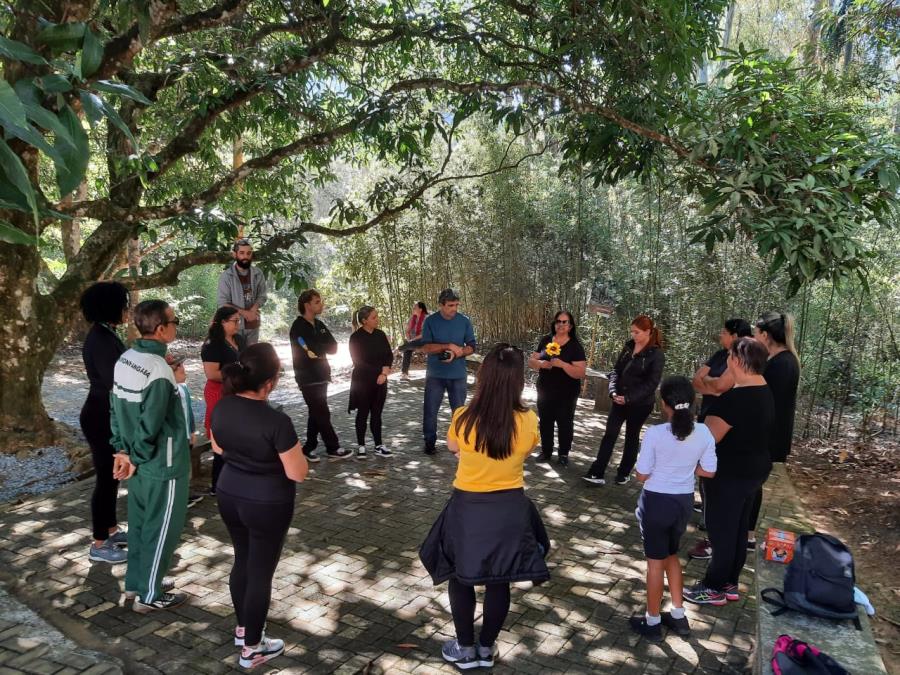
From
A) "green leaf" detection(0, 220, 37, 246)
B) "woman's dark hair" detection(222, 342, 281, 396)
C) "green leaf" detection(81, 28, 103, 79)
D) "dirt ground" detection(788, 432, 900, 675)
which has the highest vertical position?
"green leaf" detection(81, 28, 103, 79)

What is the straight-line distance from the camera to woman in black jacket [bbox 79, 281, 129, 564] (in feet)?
11.6

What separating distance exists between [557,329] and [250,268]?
2831 millimetres

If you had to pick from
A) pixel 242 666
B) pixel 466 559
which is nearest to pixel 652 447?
pixel 466 559

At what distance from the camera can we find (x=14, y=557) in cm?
377

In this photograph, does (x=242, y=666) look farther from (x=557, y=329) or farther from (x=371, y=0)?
(x=371, y=0)

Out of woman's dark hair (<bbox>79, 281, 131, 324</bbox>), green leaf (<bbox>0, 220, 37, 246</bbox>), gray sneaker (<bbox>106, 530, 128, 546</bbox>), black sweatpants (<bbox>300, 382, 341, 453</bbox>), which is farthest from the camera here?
black sweatpants (<bbox>300, 382, 341, 453</bbox>)

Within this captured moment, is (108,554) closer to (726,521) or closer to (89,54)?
(89,54)

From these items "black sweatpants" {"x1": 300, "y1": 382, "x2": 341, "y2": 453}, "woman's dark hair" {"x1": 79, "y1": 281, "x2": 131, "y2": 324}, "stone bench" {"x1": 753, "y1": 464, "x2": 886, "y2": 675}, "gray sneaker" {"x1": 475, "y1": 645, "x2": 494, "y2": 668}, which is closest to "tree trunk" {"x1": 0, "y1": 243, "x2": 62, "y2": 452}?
"black sweatpants" {"x1": 300, "y1": 382, "x2": 341, "y2": 453}

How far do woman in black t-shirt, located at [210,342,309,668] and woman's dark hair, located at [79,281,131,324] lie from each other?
4.10 ft

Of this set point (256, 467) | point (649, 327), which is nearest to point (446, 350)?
point (649, 327)

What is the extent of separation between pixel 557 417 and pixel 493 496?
3.25 meters

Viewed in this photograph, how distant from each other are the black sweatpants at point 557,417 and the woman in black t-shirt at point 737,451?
2316 millimetres

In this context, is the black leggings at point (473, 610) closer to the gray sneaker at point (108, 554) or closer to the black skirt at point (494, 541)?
the black skirt at point (494, 541)

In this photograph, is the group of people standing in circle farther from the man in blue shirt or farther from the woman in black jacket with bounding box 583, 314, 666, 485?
the man in blue shirt
